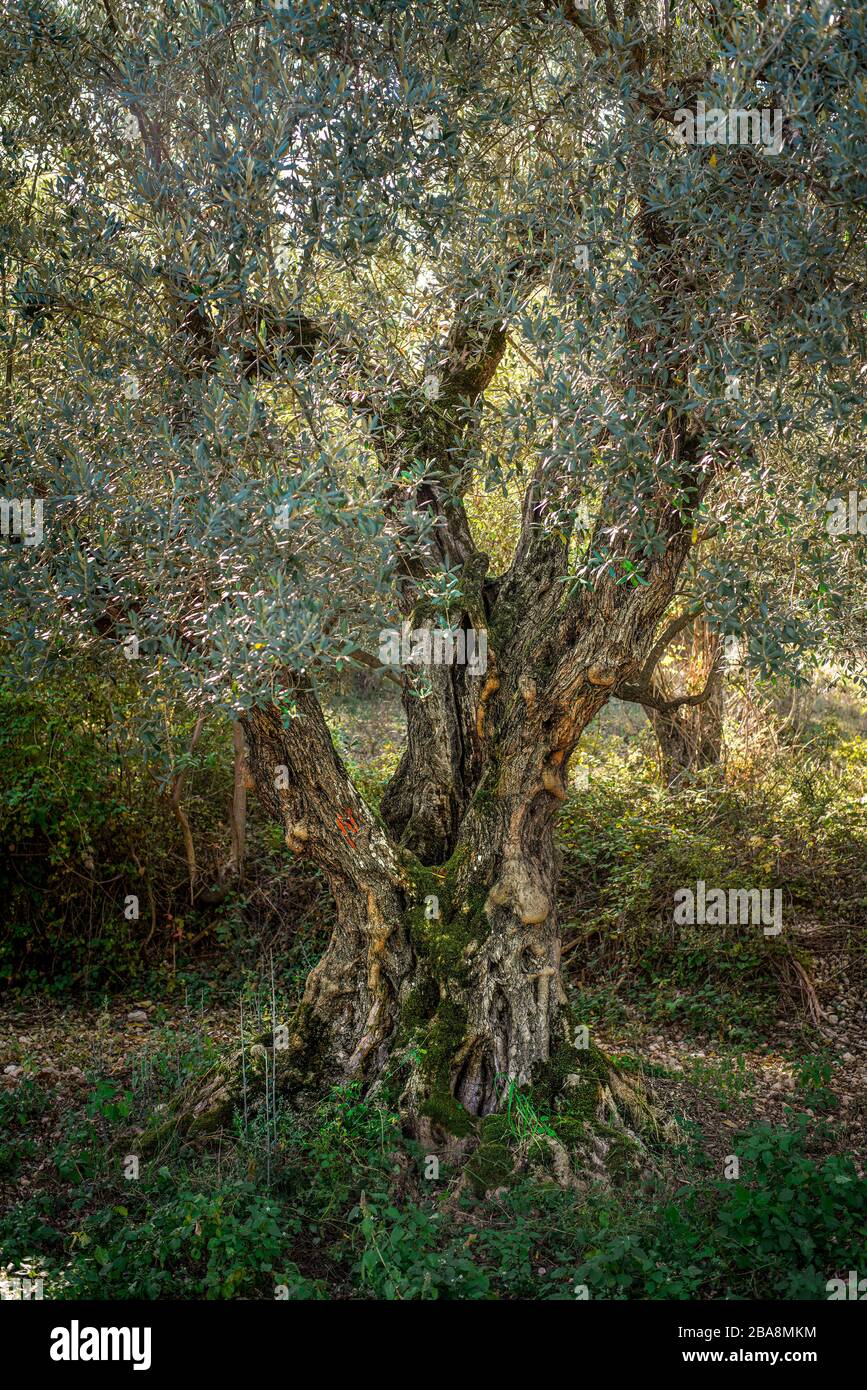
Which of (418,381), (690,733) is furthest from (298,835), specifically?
(690,733)

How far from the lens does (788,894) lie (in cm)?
984

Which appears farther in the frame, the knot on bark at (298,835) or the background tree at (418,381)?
the knot on bark at (298,835)

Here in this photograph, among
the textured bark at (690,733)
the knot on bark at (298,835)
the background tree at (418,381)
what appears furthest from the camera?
the textured bark at (690,733)

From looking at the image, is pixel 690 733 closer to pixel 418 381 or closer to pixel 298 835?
pixel 298 835

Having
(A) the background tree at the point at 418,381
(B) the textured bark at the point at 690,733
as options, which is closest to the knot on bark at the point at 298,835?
(A) the background tree at the point at 418,381

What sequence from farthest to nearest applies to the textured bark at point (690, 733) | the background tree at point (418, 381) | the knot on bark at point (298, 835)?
the textured bark at point (690, 733) → the knot on bark at point (298, 835) → the background tree at point (418, 381)

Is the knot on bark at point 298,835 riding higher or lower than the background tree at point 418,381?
lower

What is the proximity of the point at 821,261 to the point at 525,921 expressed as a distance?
3.83 m

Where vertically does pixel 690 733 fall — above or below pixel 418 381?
below

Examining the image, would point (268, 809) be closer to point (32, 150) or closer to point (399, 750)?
point (32, 150)

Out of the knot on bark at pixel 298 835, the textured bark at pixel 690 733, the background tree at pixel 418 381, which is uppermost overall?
the background tree at pixel 418 381

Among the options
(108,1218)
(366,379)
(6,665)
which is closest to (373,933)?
(108,1218)

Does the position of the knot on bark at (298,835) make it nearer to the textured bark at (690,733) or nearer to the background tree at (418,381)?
the background tree at (418,381)
